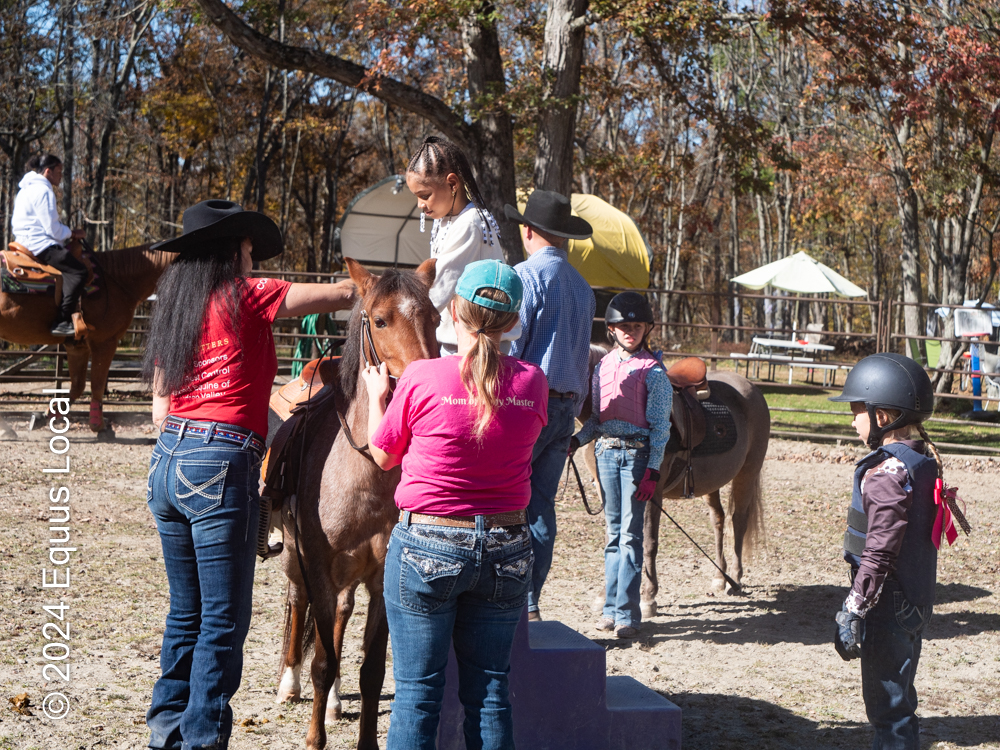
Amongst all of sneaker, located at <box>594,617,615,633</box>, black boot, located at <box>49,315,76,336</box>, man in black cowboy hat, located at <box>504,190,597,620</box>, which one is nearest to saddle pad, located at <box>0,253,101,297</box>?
black boot, located at <box>49,315,76,336</box>

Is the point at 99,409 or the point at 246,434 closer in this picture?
the point at 246,434

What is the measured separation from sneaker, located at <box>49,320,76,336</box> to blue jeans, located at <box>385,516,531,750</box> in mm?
8673

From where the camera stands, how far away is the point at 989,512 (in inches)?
349

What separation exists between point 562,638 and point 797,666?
1914mm

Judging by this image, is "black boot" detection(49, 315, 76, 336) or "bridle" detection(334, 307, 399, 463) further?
"black boot" detection(49, 315, 76, 336)

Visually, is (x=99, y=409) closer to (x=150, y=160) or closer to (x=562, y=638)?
(x=562, y=638)

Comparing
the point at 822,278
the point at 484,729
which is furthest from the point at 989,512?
the point at 822,278

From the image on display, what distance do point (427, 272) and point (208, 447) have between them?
1.00 metres

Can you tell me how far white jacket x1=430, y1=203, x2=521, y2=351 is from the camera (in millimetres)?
3354

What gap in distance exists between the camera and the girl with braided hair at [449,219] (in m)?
3.38

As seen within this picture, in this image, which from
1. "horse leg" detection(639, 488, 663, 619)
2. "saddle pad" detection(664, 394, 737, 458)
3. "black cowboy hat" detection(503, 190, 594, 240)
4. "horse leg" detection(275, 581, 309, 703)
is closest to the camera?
"black cowboy hat" detection(503, 190, 594, 240)

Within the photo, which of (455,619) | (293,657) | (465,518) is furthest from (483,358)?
(293,657)

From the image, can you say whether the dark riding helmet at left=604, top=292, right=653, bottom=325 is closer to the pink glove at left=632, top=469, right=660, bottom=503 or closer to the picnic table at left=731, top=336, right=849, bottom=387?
the pink glove at left=632, top=469, right=660, bottom=503

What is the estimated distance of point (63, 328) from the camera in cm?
998
